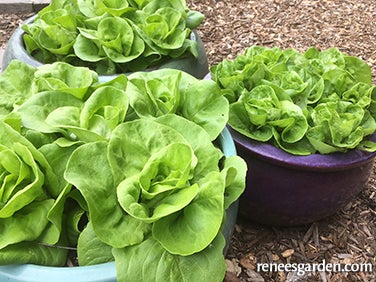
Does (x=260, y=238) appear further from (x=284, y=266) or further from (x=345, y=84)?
(x=345, y=84)

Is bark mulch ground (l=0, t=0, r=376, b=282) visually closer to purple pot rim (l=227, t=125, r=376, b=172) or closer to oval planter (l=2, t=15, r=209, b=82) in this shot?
purple pot rim (l=227, t=125, r=376, b=172)

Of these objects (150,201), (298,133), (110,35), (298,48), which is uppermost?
(150,201)

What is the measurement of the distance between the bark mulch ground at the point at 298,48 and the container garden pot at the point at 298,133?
0.39ft

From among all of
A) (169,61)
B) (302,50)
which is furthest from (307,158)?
(302,50)

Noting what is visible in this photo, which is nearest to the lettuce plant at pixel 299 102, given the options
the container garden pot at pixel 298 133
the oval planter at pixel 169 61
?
the container garden pot at pixel 298 133

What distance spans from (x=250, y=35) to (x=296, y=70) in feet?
4.88

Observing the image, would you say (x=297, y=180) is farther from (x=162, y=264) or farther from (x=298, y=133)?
(x=162, y=264)

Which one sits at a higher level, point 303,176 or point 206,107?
point 206,107

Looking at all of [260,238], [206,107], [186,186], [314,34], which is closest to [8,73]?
[206,107]

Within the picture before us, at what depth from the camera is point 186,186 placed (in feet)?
3.72

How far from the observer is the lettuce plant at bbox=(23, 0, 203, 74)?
6.31 feet

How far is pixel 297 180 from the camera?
66.6 inches

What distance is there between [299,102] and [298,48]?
1508 millimetres

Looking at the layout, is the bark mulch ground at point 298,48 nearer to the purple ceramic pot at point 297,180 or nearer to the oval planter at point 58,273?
the purple ceramic pot at point 297,180
